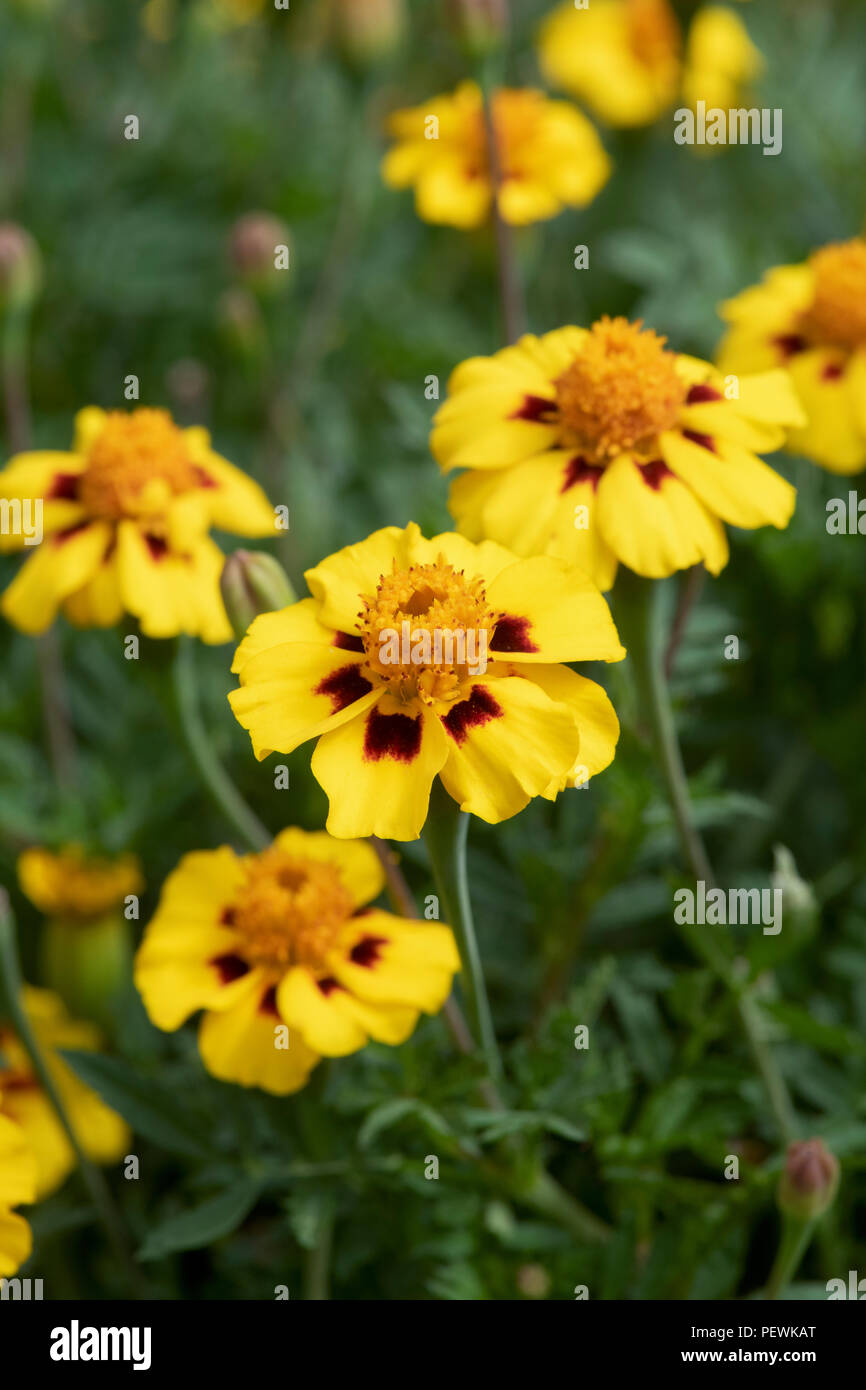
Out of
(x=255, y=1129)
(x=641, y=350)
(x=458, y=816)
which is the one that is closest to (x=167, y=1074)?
(x=255, y=1129)

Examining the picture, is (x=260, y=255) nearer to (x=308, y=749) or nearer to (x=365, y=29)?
(x=365, y=29)

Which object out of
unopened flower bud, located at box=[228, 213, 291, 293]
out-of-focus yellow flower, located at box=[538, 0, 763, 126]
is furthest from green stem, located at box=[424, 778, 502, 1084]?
out-of-focus yellow flower, located at box=[538, 0, 763, 126]

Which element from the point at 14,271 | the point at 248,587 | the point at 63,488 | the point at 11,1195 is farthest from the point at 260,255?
the point at 11,1195

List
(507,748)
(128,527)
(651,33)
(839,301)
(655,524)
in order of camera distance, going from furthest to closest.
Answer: (651,33), (839,301), (128,527), (655,524), (507,748)

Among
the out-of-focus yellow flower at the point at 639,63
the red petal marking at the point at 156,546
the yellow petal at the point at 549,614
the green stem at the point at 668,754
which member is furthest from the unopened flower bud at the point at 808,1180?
the out-of-focus yellow flower at the point at 639,63

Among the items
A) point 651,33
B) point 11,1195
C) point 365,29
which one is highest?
point 651,33

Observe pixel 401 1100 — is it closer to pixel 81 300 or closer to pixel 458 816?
pixel 458 816

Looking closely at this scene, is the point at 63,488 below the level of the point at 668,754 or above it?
above
